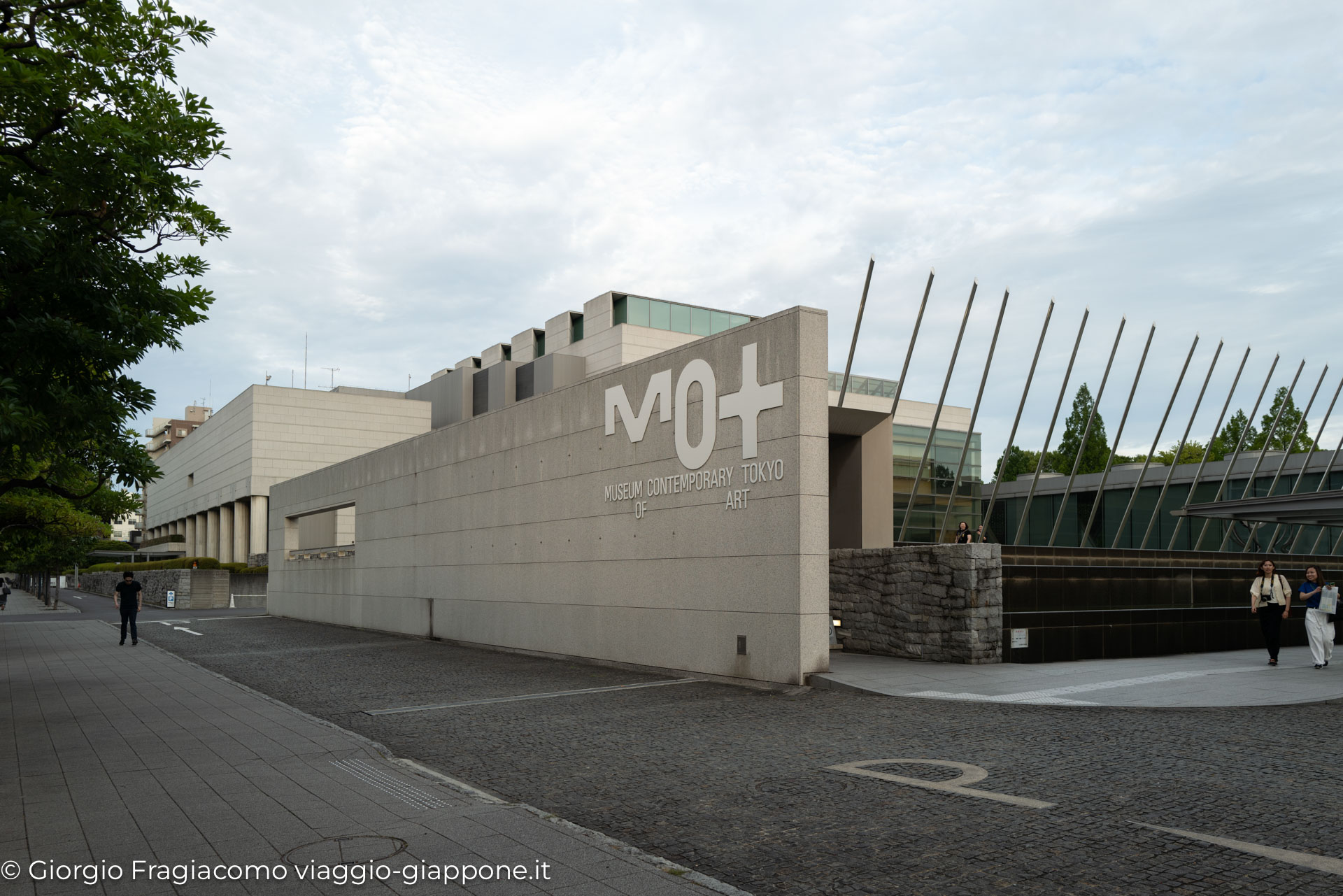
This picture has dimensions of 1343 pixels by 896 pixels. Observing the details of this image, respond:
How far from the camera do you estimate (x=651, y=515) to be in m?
16.3

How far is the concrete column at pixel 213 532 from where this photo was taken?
81688 mm

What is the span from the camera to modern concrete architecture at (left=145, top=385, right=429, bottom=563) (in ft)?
223

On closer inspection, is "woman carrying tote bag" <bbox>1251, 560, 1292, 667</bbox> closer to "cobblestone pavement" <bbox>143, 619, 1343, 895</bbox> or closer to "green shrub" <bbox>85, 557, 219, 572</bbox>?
"cobblestone pavement" <bbox>143, 619, 1343, 895</bbox>

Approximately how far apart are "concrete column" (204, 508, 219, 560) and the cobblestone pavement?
247 ft

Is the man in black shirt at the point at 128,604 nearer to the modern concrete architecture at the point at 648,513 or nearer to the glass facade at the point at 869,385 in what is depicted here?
the modern concrete architecture at the point at 648,513

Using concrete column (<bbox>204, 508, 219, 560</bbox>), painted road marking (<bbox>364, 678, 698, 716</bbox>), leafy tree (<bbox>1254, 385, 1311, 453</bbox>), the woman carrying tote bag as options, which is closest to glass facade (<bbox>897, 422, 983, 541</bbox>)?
the woman carrying tote bag

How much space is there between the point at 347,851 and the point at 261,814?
126 cm

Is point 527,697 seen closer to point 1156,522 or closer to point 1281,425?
point 1156,522

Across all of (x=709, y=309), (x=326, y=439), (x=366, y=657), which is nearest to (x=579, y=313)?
(x=709, y=309)

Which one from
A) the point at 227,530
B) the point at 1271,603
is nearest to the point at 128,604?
the point at 1271,603

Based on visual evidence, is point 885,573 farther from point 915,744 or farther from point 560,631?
point 915,744

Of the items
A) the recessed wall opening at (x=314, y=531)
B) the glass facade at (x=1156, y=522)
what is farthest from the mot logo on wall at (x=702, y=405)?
the recessed wall opening at (x=314, y=531)

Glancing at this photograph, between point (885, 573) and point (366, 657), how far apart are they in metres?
10.5

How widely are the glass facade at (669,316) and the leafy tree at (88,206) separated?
4882 centimetres
